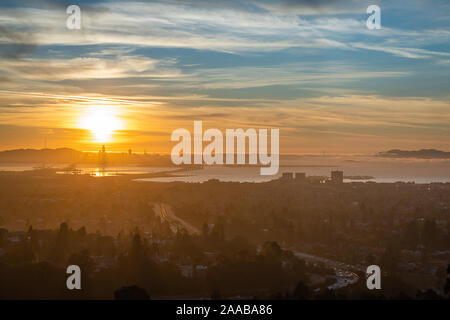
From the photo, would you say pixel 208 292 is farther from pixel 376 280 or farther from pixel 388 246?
pixel 388 246

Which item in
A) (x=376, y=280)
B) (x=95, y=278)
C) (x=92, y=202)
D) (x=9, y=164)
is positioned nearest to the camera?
(x=95, y=278)

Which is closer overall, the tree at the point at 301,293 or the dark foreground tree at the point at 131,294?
the dark foreground tree at the point at 131,294

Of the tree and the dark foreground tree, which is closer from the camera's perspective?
the dark foreground tree

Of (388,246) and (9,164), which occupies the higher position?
(9,164)

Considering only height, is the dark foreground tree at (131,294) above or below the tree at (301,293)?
above

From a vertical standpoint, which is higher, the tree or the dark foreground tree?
the dark foreground tree

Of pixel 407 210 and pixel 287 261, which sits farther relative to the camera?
pixel 407 210

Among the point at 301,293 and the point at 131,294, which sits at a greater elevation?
the point at 131,294

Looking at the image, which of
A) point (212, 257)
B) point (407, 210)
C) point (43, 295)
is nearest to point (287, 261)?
point (212, 257)
